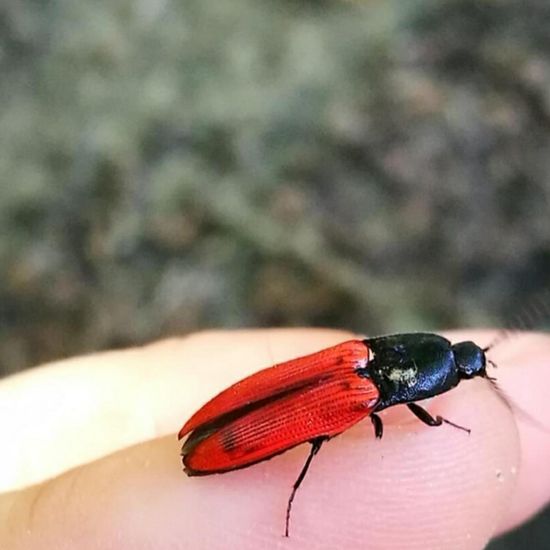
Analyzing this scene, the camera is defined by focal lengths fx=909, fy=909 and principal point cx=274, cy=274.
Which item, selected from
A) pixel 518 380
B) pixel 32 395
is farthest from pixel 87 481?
pixel 518 380

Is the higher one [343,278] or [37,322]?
[343,278]

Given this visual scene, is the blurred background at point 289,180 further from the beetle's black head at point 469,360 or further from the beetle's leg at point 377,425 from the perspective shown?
the beetle's leg at point 377,425

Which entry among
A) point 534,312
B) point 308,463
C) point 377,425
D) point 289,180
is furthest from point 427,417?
point 289,180

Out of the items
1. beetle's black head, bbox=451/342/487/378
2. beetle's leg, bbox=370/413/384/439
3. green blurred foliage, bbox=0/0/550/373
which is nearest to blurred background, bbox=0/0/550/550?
green blurred foliage, bbox=0/0/550/373

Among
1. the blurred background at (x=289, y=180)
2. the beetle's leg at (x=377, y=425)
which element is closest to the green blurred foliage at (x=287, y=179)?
the blurred background at (x=289, y=180)

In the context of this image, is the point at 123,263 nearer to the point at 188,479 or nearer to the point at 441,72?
the point at 441,72

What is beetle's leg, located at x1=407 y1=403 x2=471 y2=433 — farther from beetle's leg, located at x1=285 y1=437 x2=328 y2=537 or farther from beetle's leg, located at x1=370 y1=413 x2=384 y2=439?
beetle's leg, located at x1=285 y1=437 x2=328 y2=537

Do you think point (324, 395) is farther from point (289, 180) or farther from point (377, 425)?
point (289, 180)
